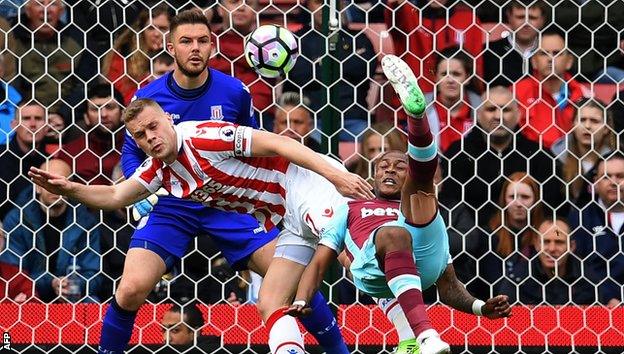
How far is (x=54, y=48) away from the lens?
22.9ft

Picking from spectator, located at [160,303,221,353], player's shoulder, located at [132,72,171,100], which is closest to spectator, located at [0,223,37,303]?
spectator, located at [160,303,221,353]

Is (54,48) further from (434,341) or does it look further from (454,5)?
(434,341)

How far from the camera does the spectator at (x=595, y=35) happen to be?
23.2ft

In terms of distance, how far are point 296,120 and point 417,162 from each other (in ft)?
5.63

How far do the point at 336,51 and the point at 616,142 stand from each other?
136 centimetres

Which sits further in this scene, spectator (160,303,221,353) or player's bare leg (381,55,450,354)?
spectator (160,303,221,353)

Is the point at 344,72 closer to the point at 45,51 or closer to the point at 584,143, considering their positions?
the point at 584,143

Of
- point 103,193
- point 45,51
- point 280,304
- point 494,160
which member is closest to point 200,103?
point 103,193

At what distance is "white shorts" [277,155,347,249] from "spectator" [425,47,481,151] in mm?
1314

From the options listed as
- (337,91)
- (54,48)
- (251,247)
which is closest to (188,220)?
(251,247)

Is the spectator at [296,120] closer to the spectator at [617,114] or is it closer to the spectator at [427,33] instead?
the spectator at [427,33]

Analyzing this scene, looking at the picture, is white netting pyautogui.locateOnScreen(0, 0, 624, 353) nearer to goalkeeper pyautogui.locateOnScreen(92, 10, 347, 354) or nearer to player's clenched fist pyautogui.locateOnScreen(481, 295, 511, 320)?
goalkeeper pyautogui.locateOnScreen(92, 10, 347, 354)

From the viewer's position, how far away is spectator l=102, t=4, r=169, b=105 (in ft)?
22.7

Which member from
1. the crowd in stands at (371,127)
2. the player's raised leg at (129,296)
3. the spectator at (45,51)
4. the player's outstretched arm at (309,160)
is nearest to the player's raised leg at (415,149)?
the player's outstretched arm at (309,160)
